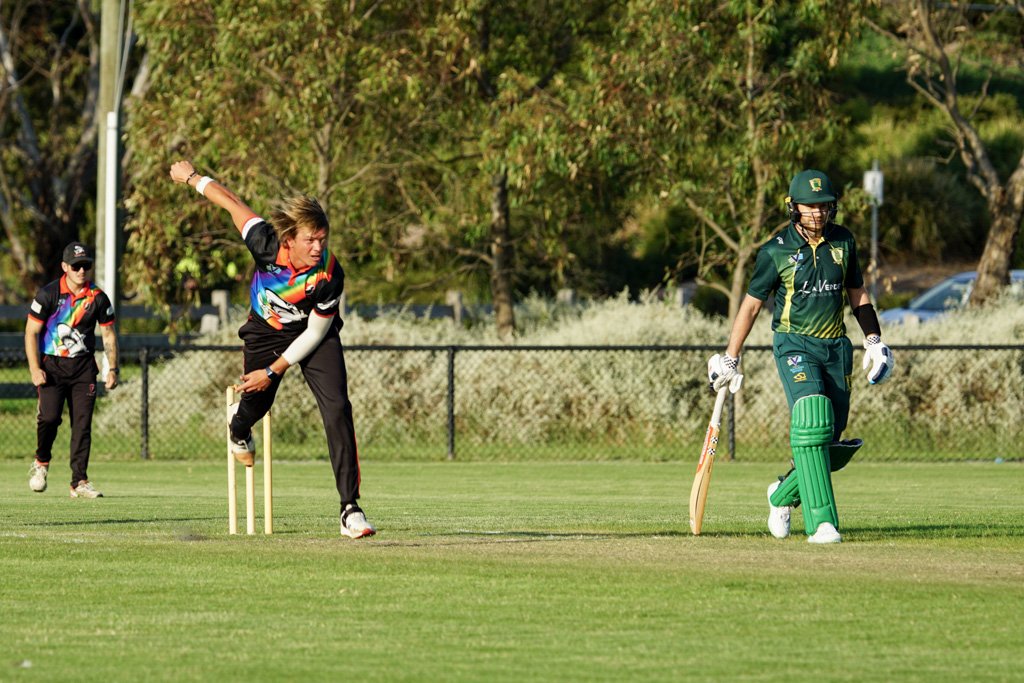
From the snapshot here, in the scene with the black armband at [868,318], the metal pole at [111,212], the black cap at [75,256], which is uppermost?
the metal pole at [111,212]

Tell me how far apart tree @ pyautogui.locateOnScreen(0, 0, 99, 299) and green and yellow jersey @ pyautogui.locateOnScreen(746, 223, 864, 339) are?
28831 millimetres

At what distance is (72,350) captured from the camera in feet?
46.7

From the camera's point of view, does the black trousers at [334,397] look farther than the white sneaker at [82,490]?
No

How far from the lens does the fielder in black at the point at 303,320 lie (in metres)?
9.78

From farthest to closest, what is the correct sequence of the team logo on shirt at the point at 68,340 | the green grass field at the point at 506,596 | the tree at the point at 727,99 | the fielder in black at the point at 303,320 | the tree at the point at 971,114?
the tree at the point at 971,114, the tree at the point at 727,99, the team logo on shirt at the point at 68,340, the fielder in black at the point at 303,320, the green grass field at the point at 506,596

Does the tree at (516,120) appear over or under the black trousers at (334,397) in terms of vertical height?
over

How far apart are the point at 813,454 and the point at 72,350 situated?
22.1ft

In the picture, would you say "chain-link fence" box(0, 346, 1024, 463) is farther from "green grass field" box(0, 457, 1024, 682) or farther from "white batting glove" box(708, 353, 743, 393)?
"white batting glove" box(708, 353, 743, 393)

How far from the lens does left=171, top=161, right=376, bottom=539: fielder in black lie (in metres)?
9.78

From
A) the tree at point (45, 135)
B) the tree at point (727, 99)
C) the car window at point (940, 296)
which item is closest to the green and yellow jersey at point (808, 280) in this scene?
the tree at point (727, 99)

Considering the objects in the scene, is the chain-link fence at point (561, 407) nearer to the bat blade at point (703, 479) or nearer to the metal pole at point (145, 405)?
the metal pole at point (145, 405)

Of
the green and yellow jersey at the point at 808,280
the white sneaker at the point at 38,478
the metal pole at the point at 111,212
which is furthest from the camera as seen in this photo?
the metal pole at the point at 111,212

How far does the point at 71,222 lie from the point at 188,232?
48.3 feet

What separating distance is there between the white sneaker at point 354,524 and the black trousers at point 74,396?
4936 millimetres
